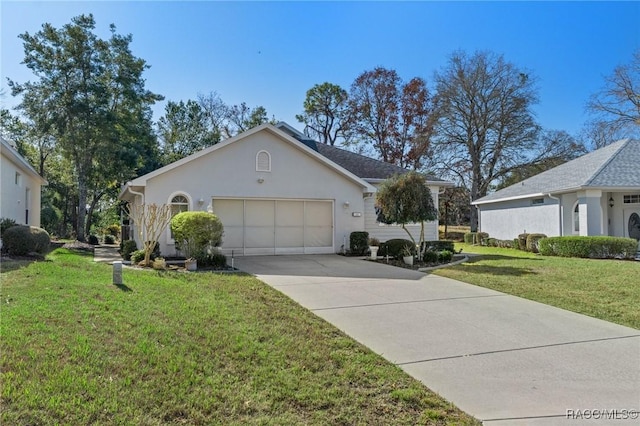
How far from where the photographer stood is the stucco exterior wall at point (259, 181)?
1455cm

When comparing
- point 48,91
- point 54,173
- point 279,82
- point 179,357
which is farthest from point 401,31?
→ point 54,173

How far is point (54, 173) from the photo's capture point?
32.7 metres

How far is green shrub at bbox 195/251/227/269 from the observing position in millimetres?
11789

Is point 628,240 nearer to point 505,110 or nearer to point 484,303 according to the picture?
point 484,303

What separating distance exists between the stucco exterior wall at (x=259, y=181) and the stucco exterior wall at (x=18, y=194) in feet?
21.1

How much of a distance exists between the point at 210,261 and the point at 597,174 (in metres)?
17.5

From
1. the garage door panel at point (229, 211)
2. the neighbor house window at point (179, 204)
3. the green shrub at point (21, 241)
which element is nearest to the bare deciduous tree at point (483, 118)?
the garage door panel at point (229, 211)

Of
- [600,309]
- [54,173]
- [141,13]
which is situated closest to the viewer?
[600,309]

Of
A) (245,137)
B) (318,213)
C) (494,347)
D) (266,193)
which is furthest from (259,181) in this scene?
(494,347)

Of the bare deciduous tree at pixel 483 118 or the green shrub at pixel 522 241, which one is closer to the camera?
the green shrub at pixel 522 241

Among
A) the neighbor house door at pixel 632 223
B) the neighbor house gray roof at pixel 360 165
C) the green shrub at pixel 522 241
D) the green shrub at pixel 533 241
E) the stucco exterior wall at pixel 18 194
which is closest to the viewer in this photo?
the stucco exterior wall at pixel 18 194

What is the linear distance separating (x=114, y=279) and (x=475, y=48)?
3526cm

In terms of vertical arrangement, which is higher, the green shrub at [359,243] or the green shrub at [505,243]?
the green shrub at [359,243]

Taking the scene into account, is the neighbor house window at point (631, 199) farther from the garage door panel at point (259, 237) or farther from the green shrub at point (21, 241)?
the green shrub at point (21, 241)
